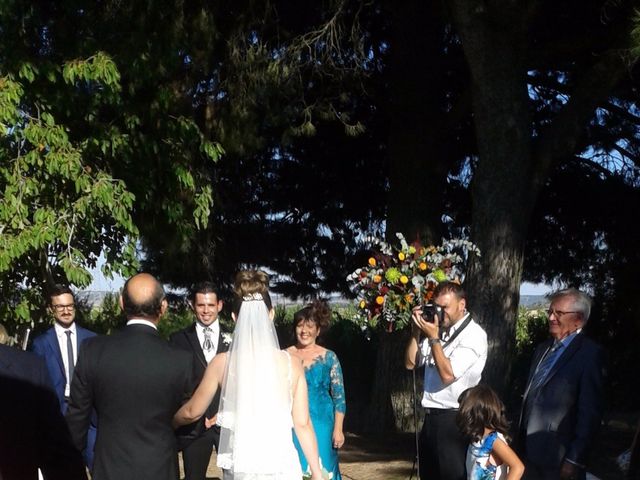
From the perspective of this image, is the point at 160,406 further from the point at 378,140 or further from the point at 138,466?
the point at 378,140

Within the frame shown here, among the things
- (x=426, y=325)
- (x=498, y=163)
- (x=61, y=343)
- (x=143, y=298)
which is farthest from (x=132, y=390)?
(x=498, y=163)

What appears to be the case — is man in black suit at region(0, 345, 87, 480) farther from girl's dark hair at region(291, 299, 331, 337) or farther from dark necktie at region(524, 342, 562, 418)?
girl's dark hair at region(291, 299, 331, 337)

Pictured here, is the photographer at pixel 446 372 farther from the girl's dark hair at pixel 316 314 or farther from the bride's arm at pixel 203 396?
the bride's arm at pixel 203 396

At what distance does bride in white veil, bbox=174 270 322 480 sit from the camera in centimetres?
539

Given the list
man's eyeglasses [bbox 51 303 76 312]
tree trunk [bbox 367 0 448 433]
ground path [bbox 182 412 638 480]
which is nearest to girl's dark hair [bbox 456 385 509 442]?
man's eyeglasses [bbox 51 303 76 312]

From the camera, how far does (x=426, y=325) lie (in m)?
6.41

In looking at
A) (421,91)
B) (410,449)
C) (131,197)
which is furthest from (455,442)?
(421,91)

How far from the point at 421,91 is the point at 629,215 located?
128 inches

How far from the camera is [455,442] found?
21.0 ft

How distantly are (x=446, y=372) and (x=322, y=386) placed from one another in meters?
1.45

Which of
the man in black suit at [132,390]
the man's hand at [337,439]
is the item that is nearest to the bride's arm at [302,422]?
the man in black suit at [132,390]

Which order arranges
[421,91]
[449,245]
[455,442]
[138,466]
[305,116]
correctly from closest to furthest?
[138,466] → [455,442] → [449,245] → [305,116] → [421,91]

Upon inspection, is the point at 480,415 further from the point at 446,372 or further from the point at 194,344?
the point at 194,344

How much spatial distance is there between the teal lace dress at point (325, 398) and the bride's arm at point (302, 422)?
6.13ft
